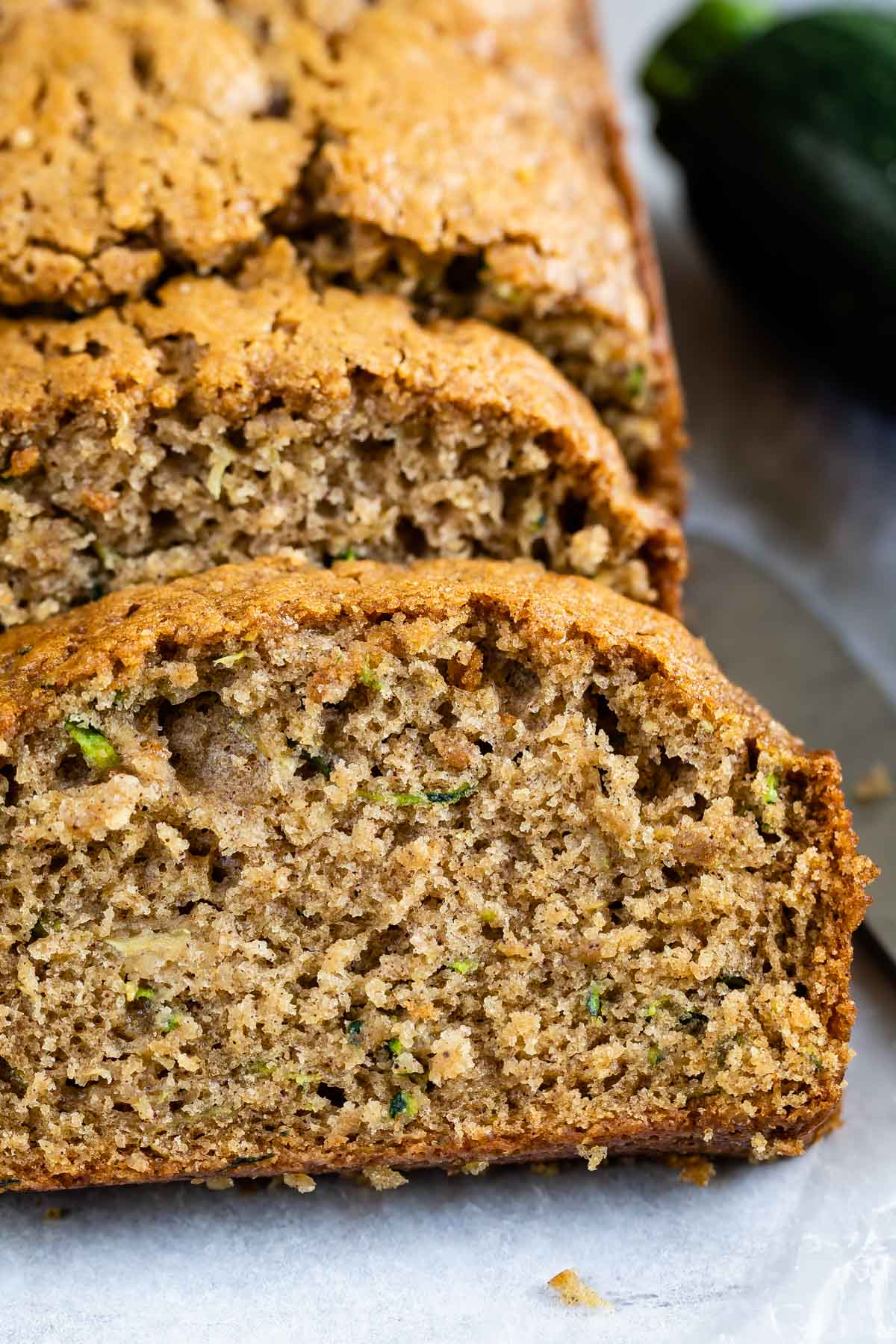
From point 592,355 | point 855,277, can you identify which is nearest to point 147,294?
point 592,355

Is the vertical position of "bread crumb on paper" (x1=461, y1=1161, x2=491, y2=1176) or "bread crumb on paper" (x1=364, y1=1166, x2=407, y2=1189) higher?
"bread crumb on paper" (x1=461, y1=1161, x2=491, y2=1176)

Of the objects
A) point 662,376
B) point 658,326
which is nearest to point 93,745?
point 662,376

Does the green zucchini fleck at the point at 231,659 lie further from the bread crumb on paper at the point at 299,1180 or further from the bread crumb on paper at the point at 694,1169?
the bread crumb on paper at the point at 694,1169

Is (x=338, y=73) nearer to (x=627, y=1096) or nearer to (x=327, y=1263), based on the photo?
(x=627, y=1096)

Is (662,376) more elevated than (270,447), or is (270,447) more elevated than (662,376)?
(662,376)

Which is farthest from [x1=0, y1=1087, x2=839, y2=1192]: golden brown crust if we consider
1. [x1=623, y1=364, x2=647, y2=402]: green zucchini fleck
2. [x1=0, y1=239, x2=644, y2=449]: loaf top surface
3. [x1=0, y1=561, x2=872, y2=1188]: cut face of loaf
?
[x1=623, y1=364, x2=647, y2=402]: green zucchini fleck

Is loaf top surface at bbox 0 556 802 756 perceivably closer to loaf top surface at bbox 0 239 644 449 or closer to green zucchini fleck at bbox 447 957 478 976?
loaf top surface at bbox 0 239 644 449

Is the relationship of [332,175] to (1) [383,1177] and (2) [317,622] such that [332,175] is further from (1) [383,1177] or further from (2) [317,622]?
(1) [383,1177]
